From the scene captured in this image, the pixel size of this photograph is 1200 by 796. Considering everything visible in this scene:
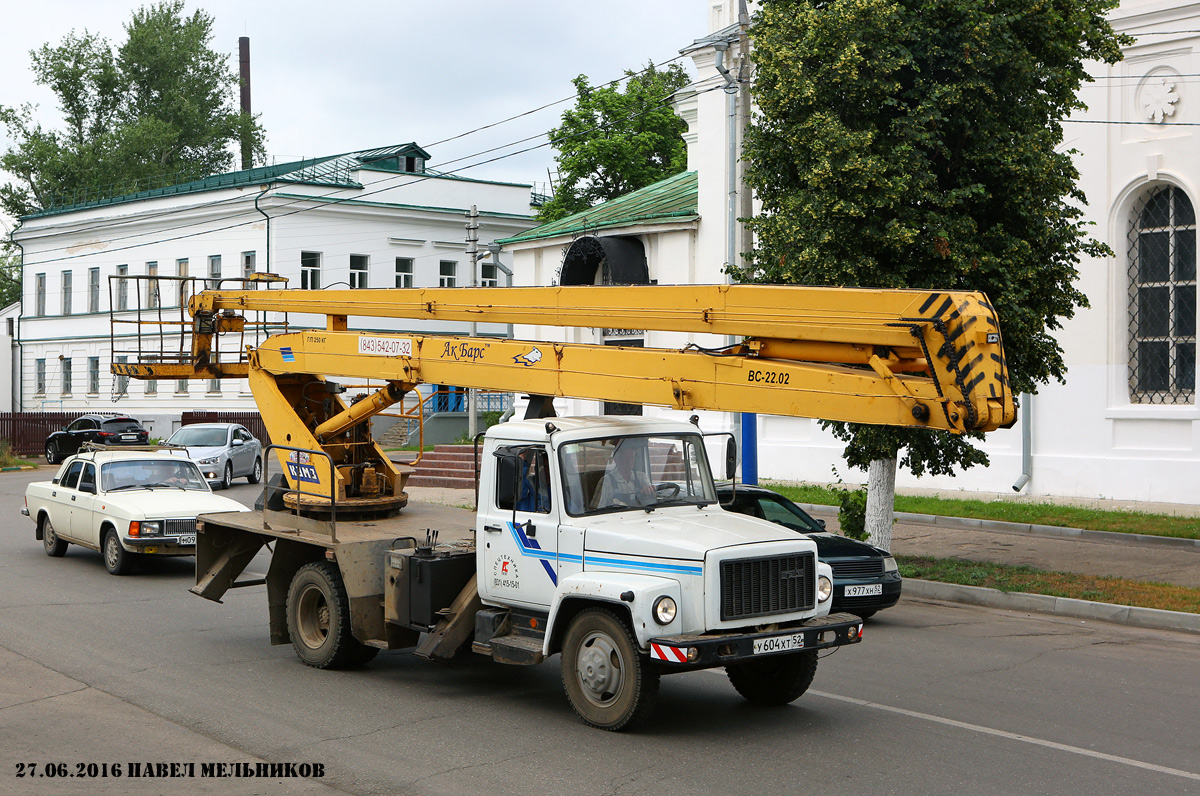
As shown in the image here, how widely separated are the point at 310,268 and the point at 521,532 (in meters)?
39.8

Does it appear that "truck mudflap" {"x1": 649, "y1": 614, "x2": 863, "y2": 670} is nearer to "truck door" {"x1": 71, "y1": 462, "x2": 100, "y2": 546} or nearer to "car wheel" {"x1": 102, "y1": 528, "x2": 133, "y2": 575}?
"car wheel" {"x1": 102, "y1": 528, "x2": 133, "y2": 575}

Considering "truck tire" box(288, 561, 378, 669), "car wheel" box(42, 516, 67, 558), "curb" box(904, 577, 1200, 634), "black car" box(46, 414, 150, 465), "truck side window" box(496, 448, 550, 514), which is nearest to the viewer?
"truck side window" box(496, 448, 550, 514)

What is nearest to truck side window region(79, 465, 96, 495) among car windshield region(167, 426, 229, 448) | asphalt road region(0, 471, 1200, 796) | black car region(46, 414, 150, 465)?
asphalt road region(0, 471, 1200, 796)

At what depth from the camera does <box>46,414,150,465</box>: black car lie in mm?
37781

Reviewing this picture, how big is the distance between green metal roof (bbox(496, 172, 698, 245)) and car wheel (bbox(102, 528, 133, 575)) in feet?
55.7

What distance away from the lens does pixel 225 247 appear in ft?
154

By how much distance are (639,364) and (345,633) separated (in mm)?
3614

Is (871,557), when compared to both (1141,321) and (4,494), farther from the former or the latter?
(4,494)

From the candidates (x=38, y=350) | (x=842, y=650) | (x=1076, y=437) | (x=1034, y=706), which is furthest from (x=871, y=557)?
(x=38, y=350)

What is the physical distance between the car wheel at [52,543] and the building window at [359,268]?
30.6 metres

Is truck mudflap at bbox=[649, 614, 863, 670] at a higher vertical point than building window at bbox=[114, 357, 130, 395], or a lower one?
lower

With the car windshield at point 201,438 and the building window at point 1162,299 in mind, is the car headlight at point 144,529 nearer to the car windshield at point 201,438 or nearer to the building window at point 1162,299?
the car windshield at point 201,438

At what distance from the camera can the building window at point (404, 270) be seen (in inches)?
1945

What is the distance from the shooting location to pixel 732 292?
8.35 meters
